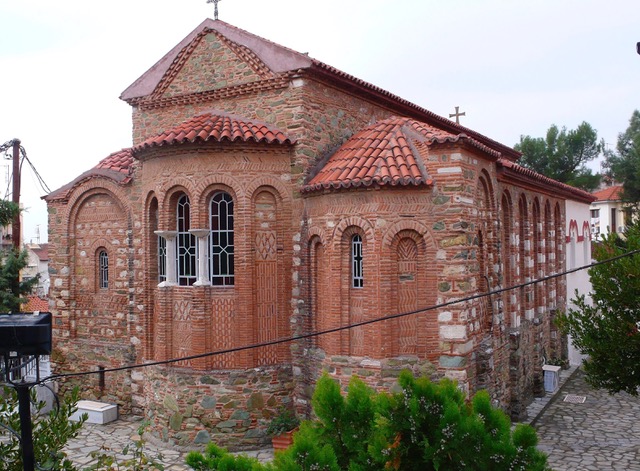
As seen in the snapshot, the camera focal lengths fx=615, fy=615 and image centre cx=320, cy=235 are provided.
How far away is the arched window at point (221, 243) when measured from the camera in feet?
35.0

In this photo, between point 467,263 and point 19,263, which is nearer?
point 467,263

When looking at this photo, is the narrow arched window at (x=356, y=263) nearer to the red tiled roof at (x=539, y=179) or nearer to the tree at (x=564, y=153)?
the red tiled roof at (x=539, y=179)

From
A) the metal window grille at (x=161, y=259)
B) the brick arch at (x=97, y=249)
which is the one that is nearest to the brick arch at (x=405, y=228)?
the metal window grille at (x=161, y=259)

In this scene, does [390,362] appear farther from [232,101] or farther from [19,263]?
[19,263]

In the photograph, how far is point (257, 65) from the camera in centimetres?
1122

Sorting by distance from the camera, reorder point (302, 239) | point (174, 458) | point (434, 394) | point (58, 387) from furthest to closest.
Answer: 1. point (58, 387)
2. point (302, 239)
3. point (174, 458)
4. point (434, 394)

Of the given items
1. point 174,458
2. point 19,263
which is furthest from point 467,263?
point 19,263

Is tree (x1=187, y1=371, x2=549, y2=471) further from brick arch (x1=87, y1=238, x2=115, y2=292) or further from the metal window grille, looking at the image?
brick arch (x1=87, y1=238, x2=115, y2=292)

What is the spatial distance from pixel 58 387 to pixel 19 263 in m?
4.25

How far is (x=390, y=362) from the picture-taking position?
32.0 feet

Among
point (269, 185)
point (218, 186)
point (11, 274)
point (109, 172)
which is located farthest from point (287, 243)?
point (11, 274)

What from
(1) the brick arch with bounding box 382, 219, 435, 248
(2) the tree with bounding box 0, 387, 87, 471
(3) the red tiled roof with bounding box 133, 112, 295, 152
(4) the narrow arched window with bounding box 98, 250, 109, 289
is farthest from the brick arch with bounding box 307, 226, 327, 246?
(2) the tree with bounding box 0, 387, 87, 471

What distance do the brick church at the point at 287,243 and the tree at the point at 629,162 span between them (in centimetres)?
2166

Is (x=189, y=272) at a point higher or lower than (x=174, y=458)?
higher
